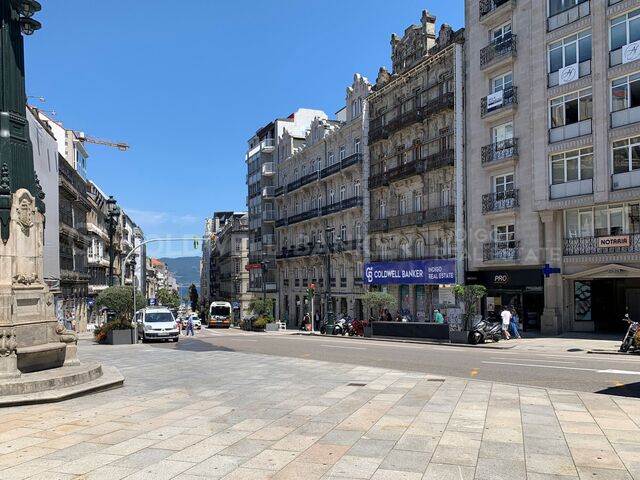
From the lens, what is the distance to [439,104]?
124 feet

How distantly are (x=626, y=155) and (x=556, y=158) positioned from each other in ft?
12.1

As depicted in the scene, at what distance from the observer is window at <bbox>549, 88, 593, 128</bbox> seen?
27.8 meters

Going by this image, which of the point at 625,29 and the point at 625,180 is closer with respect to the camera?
the point at 625,180

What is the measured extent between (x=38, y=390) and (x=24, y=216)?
3474mm

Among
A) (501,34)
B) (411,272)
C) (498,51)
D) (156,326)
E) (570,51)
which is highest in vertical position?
(501,34)

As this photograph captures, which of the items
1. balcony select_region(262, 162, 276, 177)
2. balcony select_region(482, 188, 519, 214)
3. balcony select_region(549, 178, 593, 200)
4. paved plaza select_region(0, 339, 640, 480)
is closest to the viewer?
paved plaza select_region(0, 339, 640, 480)

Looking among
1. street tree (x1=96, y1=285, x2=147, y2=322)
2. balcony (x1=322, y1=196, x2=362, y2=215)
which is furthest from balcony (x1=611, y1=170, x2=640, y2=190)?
street tree (x1=96, y1=285, x2=147, y2=322)

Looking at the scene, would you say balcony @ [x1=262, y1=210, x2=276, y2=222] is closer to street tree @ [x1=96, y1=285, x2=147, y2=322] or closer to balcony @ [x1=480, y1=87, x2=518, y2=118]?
balcony @ [x1=480, y1=87, x2=518, y2=118]

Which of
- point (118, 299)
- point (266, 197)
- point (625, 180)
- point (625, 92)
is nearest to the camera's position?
point (625, 180)

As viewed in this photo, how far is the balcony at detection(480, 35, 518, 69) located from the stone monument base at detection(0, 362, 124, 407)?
2846 centimetres

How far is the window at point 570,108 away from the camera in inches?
1096

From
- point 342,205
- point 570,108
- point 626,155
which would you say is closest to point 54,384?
point 626,155

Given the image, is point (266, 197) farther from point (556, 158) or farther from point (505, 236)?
point (556, 158)

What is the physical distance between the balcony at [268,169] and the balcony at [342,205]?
16092mm
